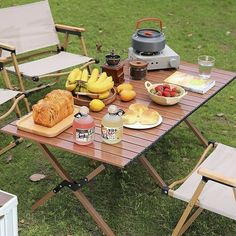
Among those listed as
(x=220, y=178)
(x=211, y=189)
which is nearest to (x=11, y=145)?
(x=211, y=189)

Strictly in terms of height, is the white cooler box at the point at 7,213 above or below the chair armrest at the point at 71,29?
above

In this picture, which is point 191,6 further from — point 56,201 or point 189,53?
point 56,201

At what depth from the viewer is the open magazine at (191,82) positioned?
405cm

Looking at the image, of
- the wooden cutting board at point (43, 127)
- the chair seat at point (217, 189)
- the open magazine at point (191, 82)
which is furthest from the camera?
the open magazine at point (191, 82)

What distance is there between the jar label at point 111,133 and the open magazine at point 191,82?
1.01 meters

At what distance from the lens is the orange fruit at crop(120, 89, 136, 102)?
12.5 feet

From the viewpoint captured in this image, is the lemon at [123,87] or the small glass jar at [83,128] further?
the lemon at [123,87]

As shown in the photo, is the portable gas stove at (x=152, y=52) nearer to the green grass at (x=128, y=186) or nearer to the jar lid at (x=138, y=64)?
the jar lid at (x=138, y=64)

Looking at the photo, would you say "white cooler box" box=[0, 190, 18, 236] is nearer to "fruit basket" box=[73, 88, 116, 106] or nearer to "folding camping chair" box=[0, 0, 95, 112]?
"fruit basket" box=[73, 88, 116, 106]

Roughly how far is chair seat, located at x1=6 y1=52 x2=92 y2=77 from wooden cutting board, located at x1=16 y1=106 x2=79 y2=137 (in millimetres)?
1463

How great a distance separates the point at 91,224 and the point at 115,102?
2.79ft

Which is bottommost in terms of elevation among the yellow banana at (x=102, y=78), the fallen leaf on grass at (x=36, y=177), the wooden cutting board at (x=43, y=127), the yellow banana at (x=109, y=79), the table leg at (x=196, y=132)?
the table leg at (x=196, y=132)

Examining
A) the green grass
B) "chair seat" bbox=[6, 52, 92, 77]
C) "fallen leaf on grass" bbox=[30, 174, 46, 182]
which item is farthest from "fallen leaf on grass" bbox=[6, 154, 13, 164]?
"chair seat" bbox=[6, 52, 92, 77]

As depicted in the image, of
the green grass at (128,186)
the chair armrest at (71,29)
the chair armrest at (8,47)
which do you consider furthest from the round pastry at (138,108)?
the chair armrest at (71,29)
